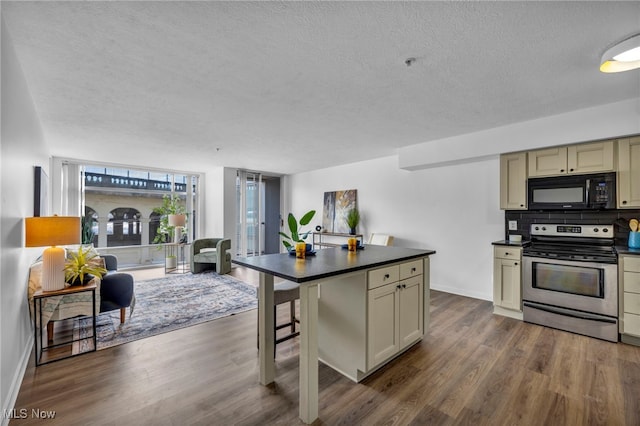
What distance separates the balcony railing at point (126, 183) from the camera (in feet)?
19.0

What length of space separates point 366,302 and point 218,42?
2063 mm

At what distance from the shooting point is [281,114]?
3.11 m

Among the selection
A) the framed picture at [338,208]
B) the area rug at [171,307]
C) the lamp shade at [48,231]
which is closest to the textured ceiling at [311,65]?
the lamp shade at [48,231]

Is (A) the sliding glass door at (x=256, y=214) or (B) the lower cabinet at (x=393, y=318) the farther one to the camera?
(A) the sliding glass door at (x=256, y=214)

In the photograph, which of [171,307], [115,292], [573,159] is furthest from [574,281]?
[115,292]

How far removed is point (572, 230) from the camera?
3330 mm

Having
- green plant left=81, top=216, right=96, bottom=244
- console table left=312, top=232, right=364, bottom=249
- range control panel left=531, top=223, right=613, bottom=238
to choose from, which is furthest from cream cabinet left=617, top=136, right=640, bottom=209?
green plant left=81, top=216, right=96, bottom=244

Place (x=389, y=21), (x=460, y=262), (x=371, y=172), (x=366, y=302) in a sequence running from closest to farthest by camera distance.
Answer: (x=389, y=21) → (x=366, y=302) → (x=460, y=262) → (x=371, y=172)

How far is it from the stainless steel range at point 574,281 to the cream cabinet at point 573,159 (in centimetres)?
68

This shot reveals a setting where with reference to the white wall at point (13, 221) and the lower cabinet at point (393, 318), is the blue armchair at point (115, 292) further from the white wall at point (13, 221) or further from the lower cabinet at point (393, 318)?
the lower cabinet at point (393, 318)

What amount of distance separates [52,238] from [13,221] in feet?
1.20

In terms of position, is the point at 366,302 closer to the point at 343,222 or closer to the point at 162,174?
the point at 343,222

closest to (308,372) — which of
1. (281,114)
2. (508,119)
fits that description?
(281,114)

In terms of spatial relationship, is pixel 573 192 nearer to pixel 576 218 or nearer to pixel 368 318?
pixel 576 218
